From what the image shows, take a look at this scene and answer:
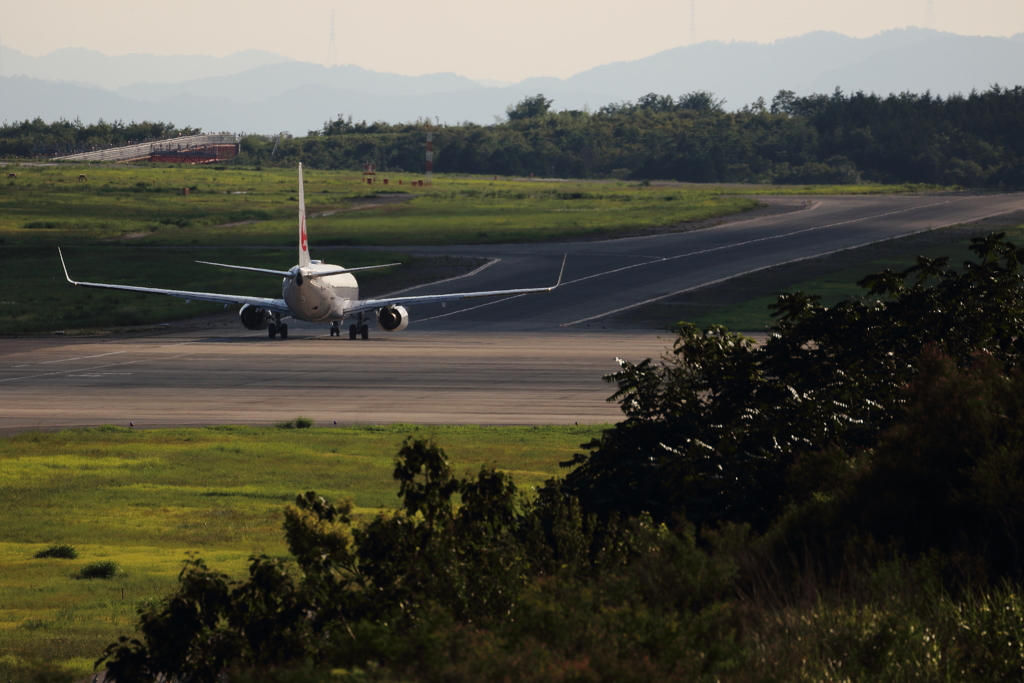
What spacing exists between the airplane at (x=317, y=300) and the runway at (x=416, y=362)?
139 centimetres

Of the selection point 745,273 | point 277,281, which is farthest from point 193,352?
point 745,273

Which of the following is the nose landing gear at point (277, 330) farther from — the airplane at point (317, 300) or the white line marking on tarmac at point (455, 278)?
the white line marking on tarmac at point (455, 278)

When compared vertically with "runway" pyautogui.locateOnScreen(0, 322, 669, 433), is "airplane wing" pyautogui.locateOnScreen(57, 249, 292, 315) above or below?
above

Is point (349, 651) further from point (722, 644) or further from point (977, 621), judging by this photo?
point (977, 621)

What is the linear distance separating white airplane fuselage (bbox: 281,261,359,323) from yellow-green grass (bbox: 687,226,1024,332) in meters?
20.6

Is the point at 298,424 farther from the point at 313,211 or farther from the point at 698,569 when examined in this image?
the point at 313,211

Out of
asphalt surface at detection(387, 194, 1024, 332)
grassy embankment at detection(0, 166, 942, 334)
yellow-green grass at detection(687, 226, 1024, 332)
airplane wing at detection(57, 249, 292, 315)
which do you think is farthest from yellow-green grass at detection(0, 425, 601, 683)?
grassy embankment at detection(0, 166, 942, 334)

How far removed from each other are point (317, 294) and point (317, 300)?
435 mm

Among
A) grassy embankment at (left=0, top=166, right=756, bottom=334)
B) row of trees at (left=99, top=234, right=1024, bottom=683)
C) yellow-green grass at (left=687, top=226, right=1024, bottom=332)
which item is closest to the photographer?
row of trees at (left=99, top=234, right=1024, bottom=683)

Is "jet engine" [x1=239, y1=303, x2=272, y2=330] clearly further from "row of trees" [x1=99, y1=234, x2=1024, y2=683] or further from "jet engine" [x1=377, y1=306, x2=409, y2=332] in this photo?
"row of trees" [x1=99, y1=234, x2=1024, y2=683]

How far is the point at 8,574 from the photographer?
64.8 feet

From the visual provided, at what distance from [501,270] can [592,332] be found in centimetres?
2475

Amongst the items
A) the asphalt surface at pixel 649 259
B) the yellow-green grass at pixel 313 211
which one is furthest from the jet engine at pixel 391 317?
the yellow-green grass at pixel 313 211

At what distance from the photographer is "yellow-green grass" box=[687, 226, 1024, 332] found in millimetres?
73812
